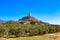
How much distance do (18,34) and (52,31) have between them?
27029 millimetres

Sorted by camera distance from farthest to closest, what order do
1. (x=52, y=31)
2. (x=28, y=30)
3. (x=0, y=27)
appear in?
(x=52, y=31), (x=28, y=30), (x=0, y=27)

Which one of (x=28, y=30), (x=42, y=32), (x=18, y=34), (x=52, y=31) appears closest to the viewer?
(x=18, y=34)

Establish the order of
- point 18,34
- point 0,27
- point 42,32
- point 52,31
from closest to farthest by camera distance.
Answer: point 0,27 → point 18,34 → point 42,32 → point 52,31

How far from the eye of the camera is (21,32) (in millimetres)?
59781

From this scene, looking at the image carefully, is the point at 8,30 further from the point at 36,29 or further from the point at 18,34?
the point at 36,29

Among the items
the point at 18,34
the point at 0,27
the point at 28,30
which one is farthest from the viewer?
the point at 28,30

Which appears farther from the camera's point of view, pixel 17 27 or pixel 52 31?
pixel 52 31

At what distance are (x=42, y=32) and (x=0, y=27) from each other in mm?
25121

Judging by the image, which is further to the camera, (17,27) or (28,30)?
(28,30)

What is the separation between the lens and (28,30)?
67.9 m

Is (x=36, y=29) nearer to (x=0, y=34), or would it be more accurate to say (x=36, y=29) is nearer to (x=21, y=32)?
(x=21, y=32)

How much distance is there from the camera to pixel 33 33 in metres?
68.1

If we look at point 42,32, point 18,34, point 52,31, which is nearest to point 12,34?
point 18,34

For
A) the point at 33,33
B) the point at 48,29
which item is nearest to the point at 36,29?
the point at 33,33
